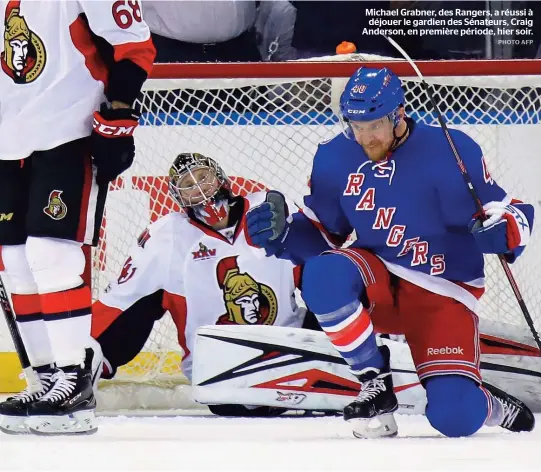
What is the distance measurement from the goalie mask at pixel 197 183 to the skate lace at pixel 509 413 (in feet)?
2.94

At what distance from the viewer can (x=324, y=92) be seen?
2.94 m

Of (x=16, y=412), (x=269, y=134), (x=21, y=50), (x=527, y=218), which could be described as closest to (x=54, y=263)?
(x=16, y=412)

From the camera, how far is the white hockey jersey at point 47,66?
218 centimetres

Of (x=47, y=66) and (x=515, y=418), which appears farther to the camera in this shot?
(x=515, y=418)

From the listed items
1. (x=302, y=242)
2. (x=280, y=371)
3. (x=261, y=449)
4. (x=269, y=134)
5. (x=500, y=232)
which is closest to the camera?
(x=261, y=449)

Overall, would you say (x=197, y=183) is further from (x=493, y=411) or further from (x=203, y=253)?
(x=493, y=411)

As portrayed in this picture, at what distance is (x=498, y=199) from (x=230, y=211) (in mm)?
833

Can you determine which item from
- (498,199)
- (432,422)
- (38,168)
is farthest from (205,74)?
(432,422)

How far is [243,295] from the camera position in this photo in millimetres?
2844

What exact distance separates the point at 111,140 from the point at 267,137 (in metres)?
1.01

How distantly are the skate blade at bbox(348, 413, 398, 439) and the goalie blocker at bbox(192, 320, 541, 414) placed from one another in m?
0.47

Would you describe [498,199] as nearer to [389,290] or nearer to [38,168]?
[389,290]

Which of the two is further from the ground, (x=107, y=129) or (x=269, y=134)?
(x=269, y=134)

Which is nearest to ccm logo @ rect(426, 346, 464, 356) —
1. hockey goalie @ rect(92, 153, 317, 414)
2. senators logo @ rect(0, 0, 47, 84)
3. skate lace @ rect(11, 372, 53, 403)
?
hockey goalie @ rect(92, 153, 317, 414)
